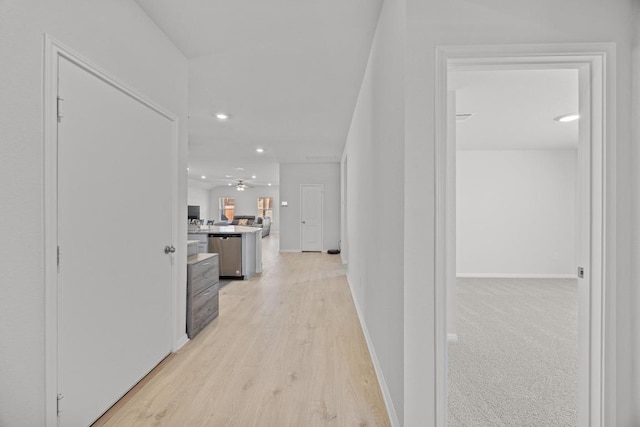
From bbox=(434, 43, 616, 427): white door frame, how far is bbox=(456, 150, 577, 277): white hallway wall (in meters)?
4.37

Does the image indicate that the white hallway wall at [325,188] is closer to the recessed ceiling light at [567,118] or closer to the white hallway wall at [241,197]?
the recessed ceiling light at [567,118]

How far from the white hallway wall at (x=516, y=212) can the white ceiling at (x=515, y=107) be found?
1.03 feet

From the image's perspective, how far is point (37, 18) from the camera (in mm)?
1370

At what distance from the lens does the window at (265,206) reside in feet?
54.6

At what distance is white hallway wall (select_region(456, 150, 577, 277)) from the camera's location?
5.52 meters

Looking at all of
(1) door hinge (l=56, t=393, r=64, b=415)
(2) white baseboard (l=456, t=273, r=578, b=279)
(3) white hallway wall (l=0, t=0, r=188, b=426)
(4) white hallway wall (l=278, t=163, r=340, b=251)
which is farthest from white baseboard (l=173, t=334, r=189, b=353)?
(4) white hallway wall (l=278, t=163, r=340, b=251)

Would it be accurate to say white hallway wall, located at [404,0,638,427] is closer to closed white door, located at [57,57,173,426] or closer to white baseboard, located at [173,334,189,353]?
closed white door, located at [57,57,173,426]

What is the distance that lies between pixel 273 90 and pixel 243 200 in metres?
13.6

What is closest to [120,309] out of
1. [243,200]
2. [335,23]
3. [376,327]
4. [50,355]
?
[50,355]

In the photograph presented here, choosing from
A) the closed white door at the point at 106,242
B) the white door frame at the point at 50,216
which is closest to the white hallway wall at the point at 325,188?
the closed white door at the point at 106,242

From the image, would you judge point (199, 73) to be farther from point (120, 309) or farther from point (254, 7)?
point (120, 309)

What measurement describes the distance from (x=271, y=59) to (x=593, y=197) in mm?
2558

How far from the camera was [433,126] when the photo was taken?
4.60ft

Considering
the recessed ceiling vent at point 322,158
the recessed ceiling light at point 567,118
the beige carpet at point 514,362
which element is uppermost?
the recessed ceiling vent at point 322,158
